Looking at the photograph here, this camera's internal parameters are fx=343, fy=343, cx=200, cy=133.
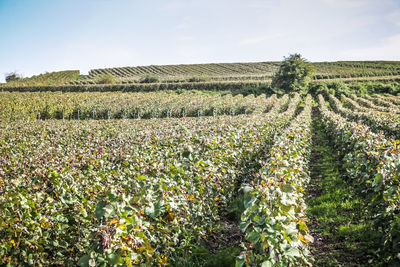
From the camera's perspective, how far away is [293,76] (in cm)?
5412

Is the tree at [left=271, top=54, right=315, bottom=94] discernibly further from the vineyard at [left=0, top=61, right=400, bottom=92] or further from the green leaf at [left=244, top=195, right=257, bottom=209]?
the green leaf at [left=244, top=195, right=257, bottom=209]

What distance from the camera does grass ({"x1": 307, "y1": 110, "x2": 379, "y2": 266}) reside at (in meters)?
5.87

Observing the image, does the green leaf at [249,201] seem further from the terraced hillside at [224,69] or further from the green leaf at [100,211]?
the terraced hillside at [224,69]

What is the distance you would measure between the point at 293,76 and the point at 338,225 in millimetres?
49521

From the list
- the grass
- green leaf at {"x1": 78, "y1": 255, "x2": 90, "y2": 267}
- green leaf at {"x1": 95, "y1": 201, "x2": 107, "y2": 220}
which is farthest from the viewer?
the grass

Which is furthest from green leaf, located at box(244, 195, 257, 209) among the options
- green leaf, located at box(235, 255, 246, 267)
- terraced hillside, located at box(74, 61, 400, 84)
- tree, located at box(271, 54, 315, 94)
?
terraced hillside, located at box(74, 61, 400, 84)

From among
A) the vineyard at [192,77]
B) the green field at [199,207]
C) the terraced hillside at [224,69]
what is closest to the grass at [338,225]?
the green field at [199,207]

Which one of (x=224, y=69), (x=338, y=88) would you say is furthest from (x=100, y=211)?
(x=224, y=69)

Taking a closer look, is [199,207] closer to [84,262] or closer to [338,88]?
[84,262]

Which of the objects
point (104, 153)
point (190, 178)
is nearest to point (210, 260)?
point (190, 178)

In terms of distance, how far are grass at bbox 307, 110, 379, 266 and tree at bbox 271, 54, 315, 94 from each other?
44.6 m

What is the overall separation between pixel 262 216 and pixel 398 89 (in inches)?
2264

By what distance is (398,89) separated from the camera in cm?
5250

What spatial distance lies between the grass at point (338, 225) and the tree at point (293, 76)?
4459 centimetres
